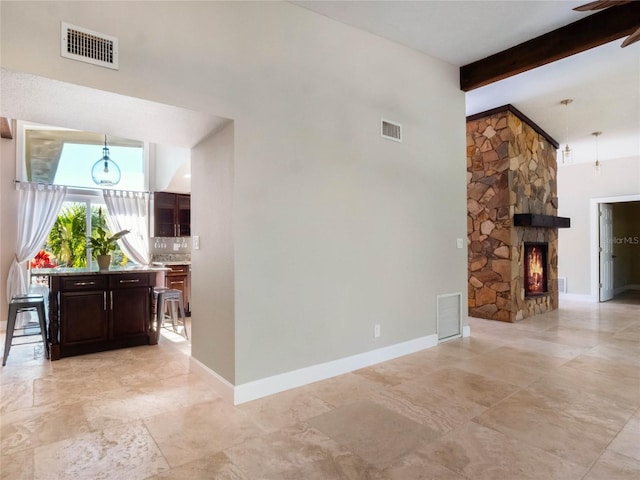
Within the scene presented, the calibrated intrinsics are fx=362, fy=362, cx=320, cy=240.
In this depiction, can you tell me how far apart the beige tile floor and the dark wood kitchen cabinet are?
25 centimetres

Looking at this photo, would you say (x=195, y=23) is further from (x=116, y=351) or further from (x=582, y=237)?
(x=582, y=237)

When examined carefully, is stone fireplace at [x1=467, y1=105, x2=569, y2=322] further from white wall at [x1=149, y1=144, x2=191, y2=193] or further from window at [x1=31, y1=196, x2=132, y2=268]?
window at [x1=31, y1=196, x2=132, y2=268]

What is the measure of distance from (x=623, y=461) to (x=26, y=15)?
162 inches

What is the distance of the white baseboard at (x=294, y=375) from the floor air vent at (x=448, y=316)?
0.63m

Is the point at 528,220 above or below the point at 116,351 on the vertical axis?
above

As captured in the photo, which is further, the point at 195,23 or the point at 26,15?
the point at 195,23

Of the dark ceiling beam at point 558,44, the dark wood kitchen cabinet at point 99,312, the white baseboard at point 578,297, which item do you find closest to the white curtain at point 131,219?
the dark wood kitchen cabinet at point 99,312

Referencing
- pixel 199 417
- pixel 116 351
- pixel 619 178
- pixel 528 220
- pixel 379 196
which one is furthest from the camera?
pixel 619 178

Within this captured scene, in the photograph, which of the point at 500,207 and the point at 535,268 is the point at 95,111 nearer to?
the point at 500,207

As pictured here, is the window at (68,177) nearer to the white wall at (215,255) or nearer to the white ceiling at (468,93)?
the white wall at (215,255)

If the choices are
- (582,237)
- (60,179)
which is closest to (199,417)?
(60,179)

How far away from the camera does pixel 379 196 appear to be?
3.70 metres

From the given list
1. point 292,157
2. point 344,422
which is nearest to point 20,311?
point 292,157

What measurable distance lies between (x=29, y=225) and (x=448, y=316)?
6117mm
